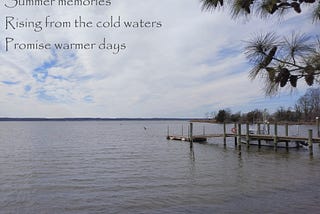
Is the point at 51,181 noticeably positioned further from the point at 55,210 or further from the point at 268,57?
the point at 268,57

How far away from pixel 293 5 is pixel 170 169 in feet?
68.4

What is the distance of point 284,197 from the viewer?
15.1 meters

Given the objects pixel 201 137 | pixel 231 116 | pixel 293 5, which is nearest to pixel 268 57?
pixel 293 5

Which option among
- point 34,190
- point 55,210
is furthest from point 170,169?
point 55,210

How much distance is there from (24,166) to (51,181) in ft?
26.0

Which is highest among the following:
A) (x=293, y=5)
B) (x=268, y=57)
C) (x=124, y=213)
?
(x=293, y=5)

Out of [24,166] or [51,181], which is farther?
[24,166]

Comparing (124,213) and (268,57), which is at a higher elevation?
(268,57)

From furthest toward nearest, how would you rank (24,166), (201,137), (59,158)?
(201,137), (59,158), (24,166)

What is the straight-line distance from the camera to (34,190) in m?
17.6

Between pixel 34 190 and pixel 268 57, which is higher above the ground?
pixel 268 57

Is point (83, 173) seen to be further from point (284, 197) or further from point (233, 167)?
point (284, 197)

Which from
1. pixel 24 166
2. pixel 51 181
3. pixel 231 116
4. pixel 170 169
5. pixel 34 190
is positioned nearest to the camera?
pixel 34 190

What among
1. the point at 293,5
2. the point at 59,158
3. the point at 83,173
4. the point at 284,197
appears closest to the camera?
the point at 293,5
